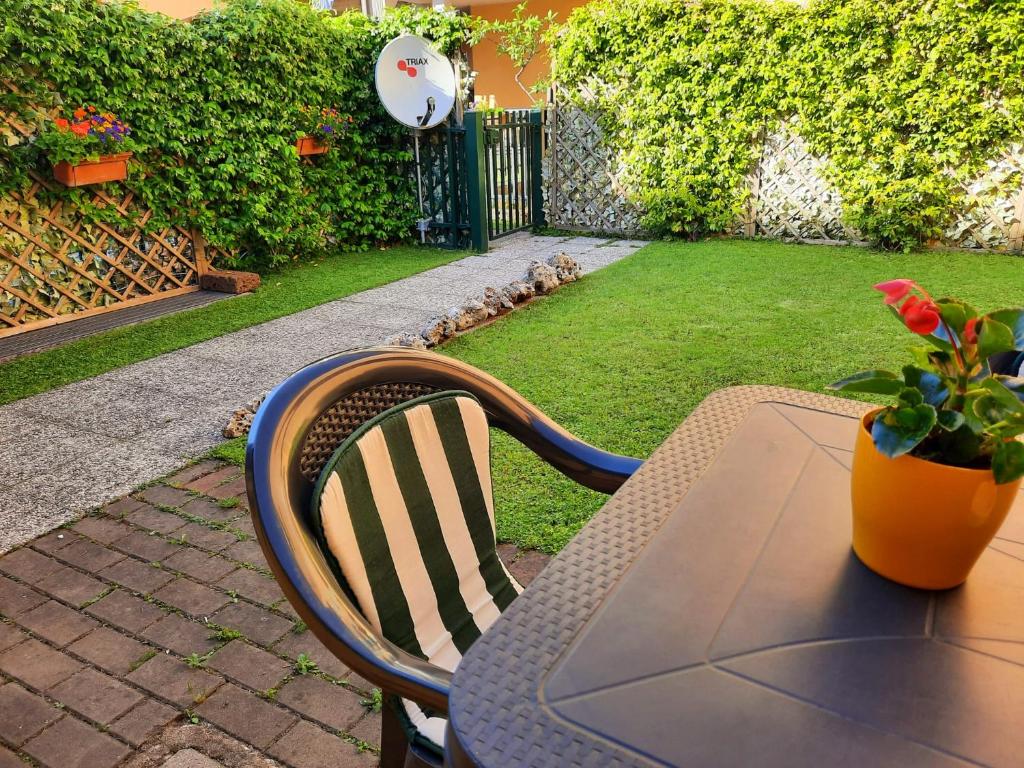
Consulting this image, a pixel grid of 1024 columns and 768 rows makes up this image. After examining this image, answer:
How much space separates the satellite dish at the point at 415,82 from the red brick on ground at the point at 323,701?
244 inches

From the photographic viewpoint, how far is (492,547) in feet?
5.00

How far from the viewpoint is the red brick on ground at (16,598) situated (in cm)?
→ 220

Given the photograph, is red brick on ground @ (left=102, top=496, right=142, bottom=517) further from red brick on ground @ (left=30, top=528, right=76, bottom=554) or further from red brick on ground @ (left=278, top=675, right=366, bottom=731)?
red brick on ground @ (left=278, top=675, right=366, bottom=731)

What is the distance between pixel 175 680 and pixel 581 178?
23.9ft

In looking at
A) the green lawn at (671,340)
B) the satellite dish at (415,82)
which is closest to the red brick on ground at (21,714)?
the green lawn at (671,340)

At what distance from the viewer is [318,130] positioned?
677 centimetres

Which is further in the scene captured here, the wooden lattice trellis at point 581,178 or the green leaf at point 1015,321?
the wooden lattice trellis at point 581,178

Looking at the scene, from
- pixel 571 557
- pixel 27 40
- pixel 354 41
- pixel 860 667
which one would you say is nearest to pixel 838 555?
pixel 860 667

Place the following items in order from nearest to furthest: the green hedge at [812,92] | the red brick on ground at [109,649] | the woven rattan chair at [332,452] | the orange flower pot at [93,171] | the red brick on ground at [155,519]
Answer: the woven rattan chair at [332,452]
the red brick on ground at [109,649]
the red brick on ground at [155,519]
the orange flower pot at [93,171]
the green hedge at [812,92]

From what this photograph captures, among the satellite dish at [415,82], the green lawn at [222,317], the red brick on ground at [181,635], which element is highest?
the satellite dish at [415,82]

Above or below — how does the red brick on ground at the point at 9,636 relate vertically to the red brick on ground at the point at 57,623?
below

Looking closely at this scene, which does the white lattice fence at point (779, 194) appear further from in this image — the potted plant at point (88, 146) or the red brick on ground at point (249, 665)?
the red brick on ground at point (249, 665)

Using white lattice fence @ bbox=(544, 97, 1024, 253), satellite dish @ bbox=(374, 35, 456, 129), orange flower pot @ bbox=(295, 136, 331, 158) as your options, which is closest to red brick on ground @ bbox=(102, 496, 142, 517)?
orange flower pot @ bbox=(295, 136, 331, 158)

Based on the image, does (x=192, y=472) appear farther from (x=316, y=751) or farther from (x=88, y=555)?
(x=316, y=751)
